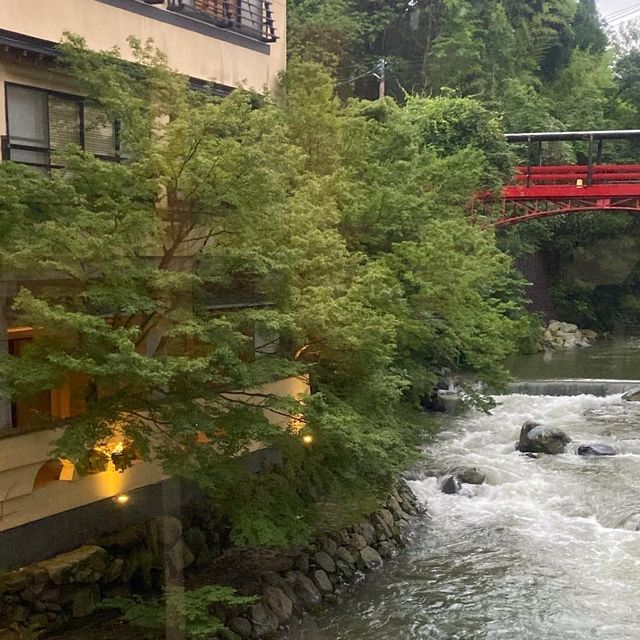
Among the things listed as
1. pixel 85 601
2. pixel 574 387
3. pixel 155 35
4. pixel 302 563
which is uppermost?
pixel 155 35

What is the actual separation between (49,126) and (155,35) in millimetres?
2484

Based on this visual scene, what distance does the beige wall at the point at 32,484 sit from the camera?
381 inches

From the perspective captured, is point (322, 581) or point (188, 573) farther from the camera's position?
point (322, 581)

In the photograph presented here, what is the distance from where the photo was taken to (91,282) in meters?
8.70

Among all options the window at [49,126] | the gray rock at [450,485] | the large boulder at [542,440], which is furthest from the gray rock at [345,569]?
the large boulder at [542,440]

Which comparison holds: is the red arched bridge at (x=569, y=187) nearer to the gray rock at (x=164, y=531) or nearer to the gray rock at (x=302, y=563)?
the gray rock at (x=302, y=563)

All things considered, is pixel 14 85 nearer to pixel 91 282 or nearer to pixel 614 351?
pixel 91 282

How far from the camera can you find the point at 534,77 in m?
39.4

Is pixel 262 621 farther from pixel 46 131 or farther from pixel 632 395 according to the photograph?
pixel 632 395

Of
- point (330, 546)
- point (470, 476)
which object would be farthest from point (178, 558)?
point (470, 476)

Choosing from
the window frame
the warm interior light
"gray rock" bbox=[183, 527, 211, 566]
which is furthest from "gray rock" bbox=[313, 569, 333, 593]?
the window frame

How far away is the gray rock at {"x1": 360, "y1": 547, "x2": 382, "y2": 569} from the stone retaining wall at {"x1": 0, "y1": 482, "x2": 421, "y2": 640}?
18 mm

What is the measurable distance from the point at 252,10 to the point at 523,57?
28297mm

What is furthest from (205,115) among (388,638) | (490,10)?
(490,10)
